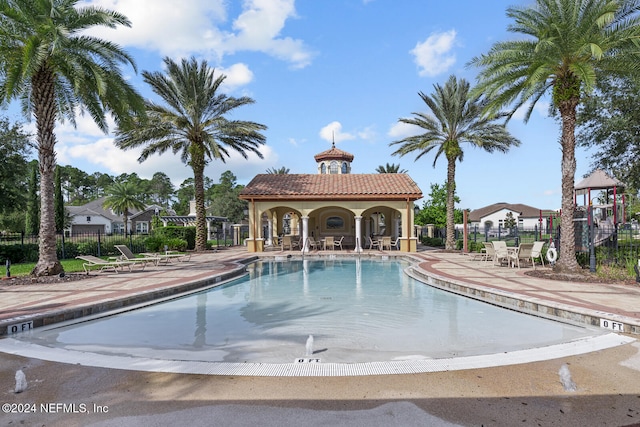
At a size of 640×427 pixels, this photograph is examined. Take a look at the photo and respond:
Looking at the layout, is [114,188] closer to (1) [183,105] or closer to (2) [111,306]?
(1) [183,105]

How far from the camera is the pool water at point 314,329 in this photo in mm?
→ 5871

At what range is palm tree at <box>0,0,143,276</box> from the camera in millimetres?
11055

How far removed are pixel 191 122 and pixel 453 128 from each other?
15.3 meters

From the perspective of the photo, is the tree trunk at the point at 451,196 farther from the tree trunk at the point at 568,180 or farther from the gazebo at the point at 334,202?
the tree trunk at the point at 568,180

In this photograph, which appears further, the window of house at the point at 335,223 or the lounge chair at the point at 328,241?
the window of house at the point at 335,223

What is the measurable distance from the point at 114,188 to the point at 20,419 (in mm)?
45657

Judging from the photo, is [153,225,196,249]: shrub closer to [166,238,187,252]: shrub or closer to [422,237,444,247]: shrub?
[166,238,187,252]: shrub

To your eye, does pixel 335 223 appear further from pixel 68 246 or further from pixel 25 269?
pixel 25 269

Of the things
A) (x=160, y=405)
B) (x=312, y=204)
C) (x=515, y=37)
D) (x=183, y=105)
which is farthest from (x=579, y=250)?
(x=183, y=105)

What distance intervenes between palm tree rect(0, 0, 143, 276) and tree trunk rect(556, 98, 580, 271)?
1428cm

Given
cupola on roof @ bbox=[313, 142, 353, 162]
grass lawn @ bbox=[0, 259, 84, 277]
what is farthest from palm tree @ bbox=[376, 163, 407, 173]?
grass lawn @ bbox=[0, 259, 84, 277]

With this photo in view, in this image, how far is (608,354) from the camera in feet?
16.8

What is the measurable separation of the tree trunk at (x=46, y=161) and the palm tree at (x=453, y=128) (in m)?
17.8

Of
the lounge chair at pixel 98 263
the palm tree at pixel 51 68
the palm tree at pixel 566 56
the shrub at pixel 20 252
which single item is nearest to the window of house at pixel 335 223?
the lounge chair at pixel 98 263
